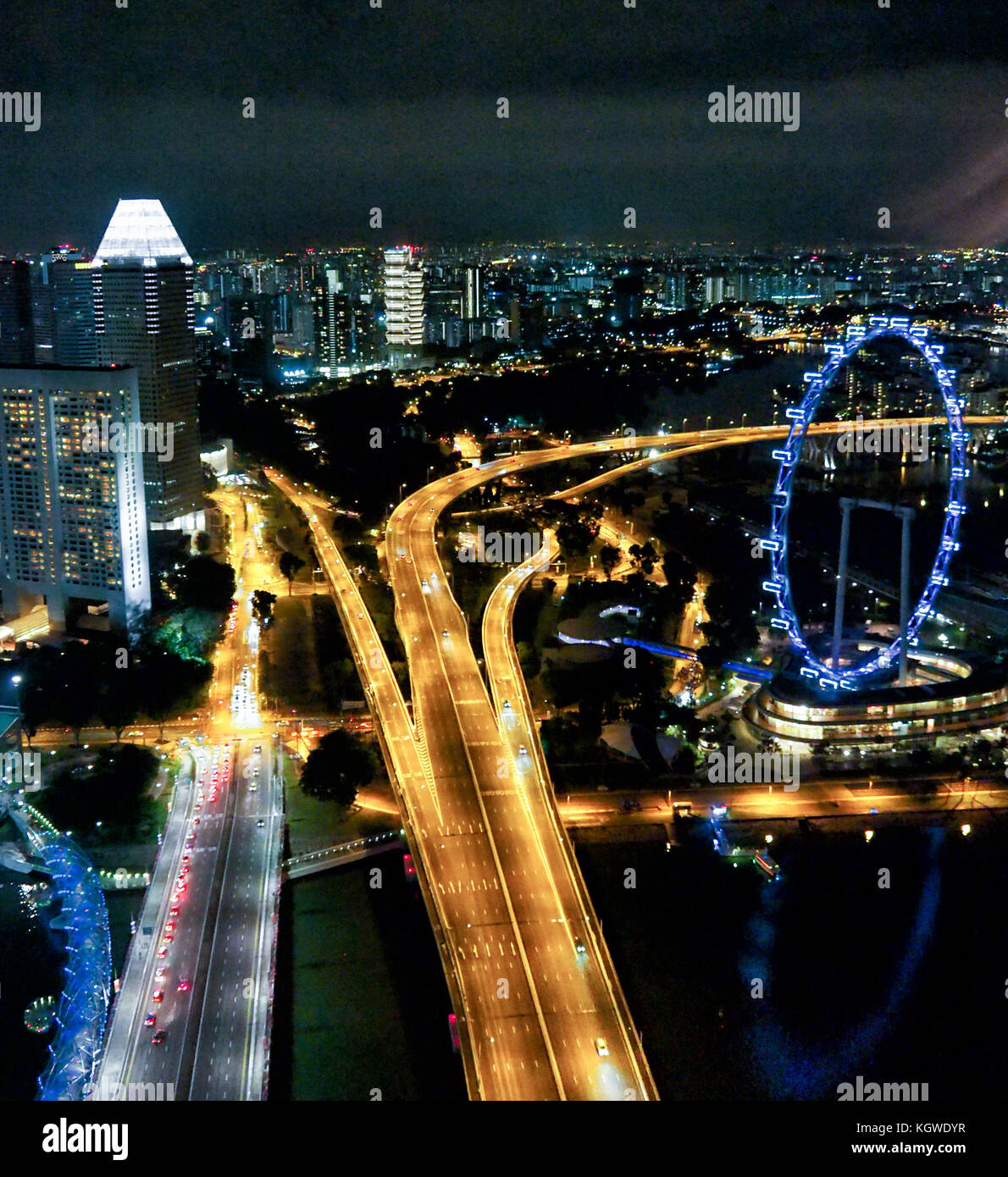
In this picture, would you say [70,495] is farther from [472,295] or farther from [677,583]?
[472,295]

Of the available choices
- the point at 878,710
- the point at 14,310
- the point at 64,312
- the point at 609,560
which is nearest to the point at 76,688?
the point at 878,710

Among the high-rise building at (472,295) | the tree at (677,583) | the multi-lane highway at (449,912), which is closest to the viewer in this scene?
the multi-lane highway at (449,912)

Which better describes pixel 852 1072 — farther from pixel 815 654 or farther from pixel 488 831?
pixel 815 654

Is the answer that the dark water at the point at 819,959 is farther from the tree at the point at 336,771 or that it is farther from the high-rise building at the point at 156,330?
the high-rise building at the point at 156,330

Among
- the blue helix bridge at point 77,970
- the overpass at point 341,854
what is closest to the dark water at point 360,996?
the overpass at point 341,854

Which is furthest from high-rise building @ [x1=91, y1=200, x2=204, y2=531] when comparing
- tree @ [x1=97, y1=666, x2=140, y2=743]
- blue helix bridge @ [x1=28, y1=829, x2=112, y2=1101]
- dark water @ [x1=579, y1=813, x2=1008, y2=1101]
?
dark water @ [x1=579, y1=813, x2=1008, y2=1101]
